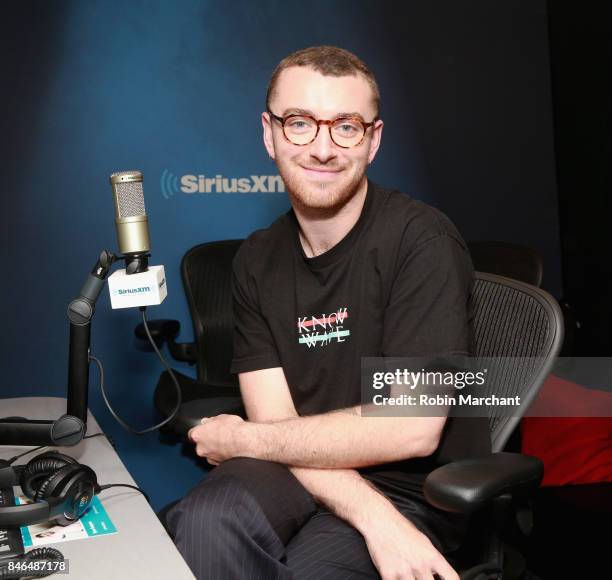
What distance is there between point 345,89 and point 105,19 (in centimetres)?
183

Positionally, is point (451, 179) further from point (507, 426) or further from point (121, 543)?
point (121, 543)

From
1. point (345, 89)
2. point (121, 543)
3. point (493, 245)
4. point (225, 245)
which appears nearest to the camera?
point (121, 543)

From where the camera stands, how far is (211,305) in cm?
319

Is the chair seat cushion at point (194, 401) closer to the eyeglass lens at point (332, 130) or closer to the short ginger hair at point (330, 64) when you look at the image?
the eyeglass lens at point (332, 130)

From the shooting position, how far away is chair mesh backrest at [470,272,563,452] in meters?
1.58

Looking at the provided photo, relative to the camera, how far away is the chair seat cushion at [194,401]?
1.82 meters

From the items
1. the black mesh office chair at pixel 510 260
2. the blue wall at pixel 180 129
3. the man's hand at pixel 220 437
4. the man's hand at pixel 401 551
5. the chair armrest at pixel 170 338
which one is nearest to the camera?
the man's hand at pixel 401 551

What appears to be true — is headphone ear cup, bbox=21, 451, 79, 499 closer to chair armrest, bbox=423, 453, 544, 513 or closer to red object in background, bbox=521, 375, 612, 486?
chair armrest, bbox=423, 453, 544, 513

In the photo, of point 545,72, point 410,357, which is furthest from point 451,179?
point 410,357

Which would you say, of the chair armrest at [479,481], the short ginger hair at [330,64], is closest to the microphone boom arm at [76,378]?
the short ginger hair at [330,64]

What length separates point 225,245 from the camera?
3242 mm

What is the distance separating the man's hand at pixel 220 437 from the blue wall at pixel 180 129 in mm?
1674

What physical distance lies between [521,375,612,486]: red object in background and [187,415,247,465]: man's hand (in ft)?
4.16

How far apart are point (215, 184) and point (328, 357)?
180cm
